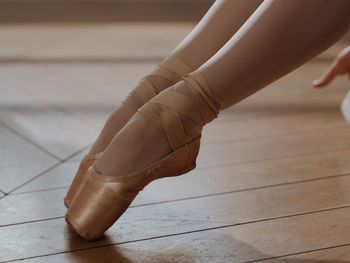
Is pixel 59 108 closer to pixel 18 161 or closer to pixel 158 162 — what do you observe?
pixel 18 161

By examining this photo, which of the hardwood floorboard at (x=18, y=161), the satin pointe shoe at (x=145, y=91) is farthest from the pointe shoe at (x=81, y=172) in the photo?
the hardwood floorboard at (x=18, y=161)

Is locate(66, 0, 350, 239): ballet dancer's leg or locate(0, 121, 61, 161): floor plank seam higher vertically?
locate(66, 0, 350, 239): ballet dancer's leg

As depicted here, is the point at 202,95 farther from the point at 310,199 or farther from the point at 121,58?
the point at 121,58

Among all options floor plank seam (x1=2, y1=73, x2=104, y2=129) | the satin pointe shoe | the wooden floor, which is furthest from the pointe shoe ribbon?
floor plank seam (x1=2, y1=73, x2=104, y2=129)

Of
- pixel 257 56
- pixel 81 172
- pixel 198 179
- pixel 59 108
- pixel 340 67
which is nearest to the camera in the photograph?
pixel 257 56

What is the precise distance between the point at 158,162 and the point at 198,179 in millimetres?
226

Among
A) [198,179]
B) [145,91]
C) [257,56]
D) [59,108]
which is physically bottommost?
[59,108]

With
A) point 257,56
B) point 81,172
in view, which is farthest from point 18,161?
point 257,56

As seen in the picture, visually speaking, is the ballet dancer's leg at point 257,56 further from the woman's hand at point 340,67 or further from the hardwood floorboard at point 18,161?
the woman's hand at point 340,67

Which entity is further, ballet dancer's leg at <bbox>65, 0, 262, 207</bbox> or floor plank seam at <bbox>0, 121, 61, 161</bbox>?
floor plank seam at <bbox>0, 121, 61, 161</bbox>

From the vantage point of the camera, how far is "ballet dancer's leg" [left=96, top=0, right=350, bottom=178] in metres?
0.74

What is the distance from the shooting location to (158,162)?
79 cm

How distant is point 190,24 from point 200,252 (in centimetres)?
156

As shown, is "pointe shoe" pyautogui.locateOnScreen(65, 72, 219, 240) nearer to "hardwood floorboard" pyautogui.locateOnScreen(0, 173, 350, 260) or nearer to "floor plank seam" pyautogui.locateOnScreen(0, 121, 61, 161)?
"hardwood floorboard" pyautogui.locateOnScreen(0, 173, 350, 260)
